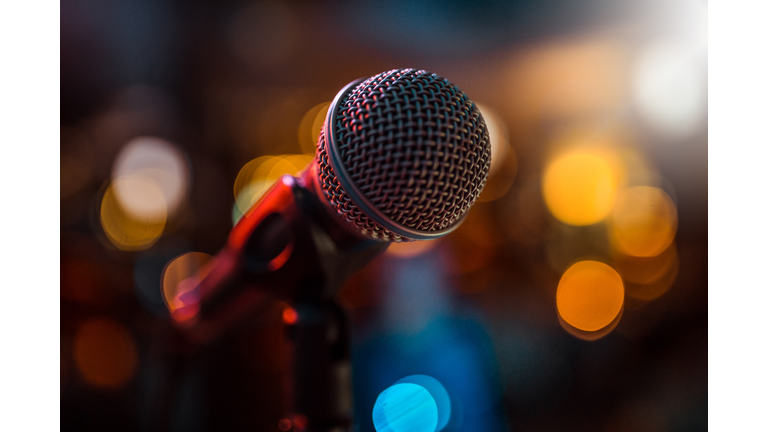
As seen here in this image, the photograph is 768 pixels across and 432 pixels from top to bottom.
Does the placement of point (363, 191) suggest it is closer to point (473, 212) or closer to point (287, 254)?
point (287, 254)

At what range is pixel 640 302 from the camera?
169 centimetres

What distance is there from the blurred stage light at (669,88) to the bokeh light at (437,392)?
142 cm

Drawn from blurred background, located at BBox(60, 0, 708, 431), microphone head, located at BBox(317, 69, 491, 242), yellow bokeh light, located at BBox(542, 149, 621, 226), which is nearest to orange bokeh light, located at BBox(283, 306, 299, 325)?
microphone head, located at BBox(317, 69, 491, 242)

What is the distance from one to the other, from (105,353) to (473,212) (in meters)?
1.62

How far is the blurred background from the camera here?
4.27 ft

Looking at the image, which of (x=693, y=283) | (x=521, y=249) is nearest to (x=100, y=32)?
(x=521, y=249)

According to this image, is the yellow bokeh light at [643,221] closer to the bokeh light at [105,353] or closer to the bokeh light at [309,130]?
the bokeh light at [309,130]

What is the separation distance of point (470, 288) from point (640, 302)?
0.76 m

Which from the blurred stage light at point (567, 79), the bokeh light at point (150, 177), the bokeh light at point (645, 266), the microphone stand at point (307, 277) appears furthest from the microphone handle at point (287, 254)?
the bokeh light at point (645, 266)

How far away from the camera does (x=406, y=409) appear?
1441 mm

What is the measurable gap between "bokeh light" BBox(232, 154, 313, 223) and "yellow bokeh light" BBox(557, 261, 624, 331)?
139cm

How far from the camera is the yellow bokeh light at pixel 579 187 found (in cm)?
174

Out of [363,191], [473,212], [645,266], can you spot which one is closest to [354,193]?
[363,191]

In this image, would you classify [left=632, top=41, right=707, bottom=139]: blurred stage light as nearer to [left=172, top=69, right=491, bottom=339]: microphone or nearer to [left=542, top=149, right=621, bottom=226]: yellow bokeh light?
[left=542, top=149, right=621, bottom=226]: yellow bokeh light
